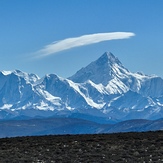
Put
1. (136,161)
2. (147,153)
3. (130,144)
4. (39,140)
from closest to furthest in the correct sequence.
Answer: (136,161), (147,153), (130,144), (39,140)

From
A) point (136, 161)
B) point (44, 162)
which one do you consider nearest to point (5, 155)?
point (44, 162)

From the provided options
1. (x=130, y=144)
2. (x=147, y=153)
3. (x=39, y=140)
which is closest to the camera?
(x=147, y=153)

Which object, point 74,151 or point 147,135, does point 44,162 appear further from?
point 147,135

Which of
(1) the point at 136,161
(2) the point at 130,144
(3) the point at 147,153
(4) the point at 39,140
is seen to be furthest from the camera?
(4) the point at 39,140

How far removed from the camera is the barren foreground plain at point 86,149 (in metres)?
35.2

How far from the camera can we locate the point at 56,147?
4097 centimetres

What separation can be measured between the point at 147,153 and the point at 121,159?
116 inches

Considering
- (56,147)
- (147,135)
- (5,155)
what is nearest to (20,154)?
(5,155)

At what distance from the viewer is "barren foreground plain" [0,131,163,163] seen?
35.2 meters

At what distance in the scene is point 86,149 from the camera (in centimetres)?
3934

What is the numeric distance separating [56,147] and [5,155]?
5.11m

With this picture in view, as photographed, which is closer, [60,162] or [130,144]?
[60,162]

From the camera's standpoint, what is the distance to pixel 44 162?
34344mm

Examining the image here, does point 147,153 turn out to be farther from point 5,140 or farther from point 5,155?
point 5,140
